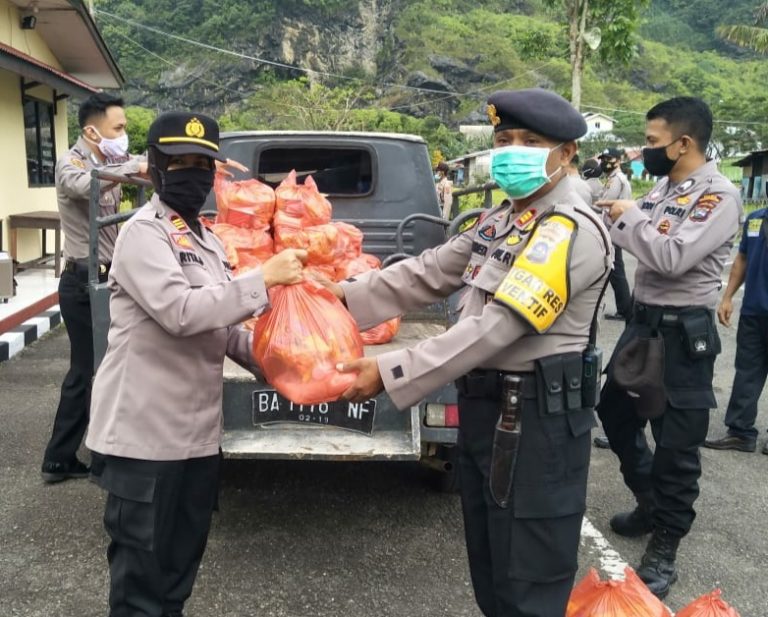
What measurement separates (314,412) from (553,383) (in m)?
1.34

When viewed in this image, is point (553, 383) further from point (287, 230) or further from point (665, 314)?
point (287, 230)

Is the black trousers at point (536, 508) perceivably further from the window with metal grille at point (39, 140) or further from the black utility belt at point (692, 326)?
the window with metal grille at point (39, 140)

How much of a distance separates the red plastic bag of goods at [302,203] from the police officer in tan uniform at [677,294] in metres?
1.44

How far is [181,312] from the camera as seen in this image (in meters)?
2.05

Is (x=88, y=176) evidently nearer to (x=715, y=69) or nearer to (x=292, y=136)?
(x=292, y=136)

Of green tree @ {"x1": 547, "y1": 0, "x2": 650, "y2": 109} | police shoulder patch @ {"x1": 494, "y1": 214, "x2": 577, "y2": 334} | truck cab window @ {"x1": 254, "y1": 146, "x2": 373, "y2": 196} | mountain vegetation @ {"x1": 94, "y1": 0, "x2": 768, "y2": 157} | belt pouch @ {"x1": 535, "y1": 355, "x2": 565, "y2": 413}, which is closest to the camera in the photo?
police shoulder patch @ {"x1": 494, "y1": 214, "x2": 577, "y2": 334}

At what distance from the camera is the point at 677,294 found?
319cm

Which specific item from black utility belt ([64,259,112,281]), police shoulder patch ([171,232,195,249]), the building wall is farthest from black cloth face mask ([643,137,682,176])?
the building wall

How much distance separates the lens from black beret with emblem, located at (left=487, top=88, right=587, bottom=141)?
2.07m

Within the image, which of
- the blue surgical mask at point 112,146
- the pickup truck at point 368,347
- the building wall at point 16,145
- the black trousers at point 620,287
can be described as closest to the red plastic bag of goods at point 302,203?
the pickup truck at point 368,347

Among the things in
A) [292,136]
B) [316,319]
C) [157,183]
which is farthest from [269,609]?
[292,136]

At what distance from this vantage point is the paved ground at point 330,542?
9.86 ft

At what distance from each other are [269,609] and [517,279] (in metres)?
1.74

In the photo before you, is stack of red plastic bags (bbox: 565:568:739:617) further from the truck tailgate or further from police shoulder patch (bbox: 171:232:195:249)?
police shoulder patch (bbox: 171:232:195:249)
